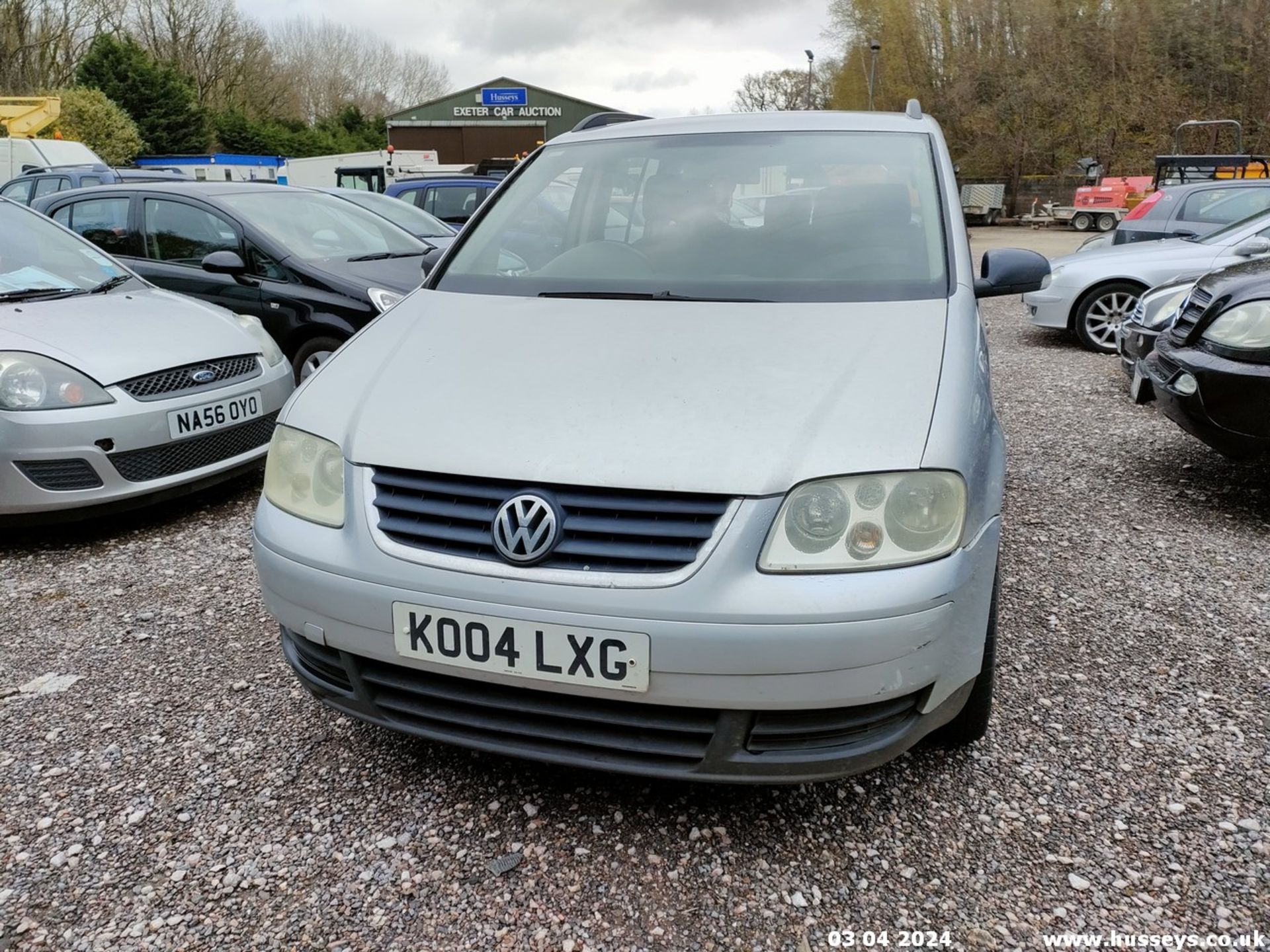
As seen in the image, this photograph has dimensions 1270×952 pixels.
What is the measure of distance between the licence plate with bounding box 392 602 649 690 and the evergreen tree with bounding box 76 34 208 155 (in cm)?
4228

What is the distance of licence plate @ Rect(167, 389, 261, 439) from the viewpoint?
13.1 feet

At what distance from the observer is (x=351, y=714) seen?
214cm

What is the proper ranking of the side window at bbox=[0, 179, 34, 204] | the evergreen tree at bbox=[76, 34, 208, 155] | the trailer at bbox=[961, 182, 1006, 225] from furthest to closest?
the evergreen tree at bbox=[76, 34, 208, 155], the trailer at bbox=[961, 182, 1006, 225], the side window at bbox=[0, 179, 34, 204]

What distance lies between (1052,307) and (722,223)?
252 inches

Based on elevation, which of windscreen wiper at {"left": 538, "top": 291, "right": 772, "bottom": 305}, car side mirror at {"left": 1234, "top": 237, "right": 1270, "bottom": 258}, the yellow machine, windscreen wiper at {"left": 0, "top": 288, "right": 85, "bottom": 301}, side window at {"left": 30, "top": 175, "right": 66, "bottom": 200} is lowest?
windscreen wiper at {"left": 0, "top": 288, "right": 85, "bottom": 301}

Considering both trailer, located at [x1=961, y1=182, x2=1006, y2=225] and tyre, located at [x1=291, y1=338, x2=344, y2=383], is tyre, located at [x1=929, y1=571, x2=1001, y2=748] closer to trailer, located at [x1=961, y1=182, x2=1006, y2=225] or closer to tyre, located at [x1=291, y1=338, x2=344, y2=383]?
tyre, located at [x1=291, y1=338, x2=344, y2=383]

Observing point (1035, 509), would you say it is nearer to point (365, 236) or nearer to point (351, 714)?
point (351, 714)

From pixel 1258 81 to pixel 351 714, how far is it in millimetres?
35664

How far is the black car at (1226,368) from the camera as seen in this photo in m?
3.69

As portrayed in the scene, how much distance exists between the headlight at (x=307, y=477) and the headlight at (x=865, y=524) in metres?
0.97

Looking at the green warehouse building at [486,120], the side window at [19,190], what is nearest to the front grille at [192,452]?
the side window at [19,190]

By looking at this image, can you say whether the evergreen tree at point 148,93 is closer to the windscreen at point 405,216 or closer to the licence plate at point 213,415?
the windscreen at point 405,216

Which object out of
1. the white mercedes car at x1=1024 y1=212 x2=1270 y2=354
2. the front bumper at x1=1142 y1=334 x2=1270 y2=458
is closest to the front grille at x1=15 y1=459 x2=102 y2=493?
the front bumper at x1=1142 y1=334 x2=1270 y2=458

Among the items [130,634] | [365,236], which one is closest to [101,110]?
[365,236]
